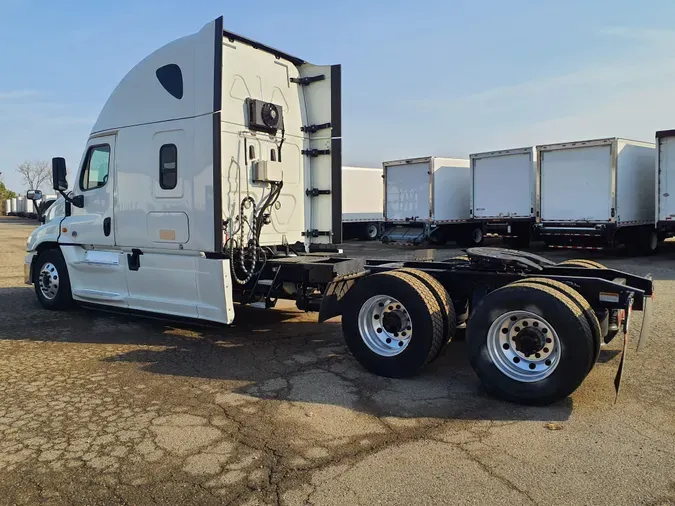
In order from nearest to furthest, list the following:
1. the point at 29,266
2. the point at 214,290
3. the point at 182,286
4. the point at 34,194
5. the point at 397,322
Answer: the point at 397,322, the point at 214,290, the point at 182,286, the point at 29,266, the point at 34,194

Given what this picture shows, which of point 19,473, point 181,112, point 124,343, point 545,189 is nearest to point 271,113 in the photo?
point 181,112

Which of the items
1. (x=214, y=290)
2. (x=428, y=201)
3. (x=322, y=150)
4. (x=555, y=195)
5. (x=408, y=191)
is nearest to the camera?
(x=214, y=290)

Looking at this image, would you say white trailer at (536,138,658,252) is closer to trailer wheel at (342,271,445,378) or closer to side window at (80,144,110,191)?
trailer wheel at (342,271,445,378)

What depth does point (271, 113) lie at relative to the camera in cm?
771

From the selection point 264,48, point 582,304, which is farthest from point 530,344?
point 264,48

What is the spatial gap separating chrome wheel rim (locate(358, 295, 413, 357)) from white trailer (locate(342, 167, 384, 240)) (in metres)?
20.6

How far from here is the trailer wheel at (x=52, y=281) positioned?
913 centimetres

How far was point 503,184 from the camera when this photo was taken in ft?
64.8

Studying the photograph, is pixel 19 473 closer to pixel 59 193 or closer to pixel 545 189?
pixel 59 193

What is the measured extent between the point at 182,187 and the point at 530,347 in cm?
459

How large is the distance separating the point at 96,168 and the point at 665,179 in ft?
48.7

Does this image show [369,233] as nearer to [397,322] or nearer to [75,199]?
[75,199]

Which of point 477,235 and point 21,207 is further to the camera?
point 21,207

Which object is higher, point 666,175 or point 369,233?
point 666,175
